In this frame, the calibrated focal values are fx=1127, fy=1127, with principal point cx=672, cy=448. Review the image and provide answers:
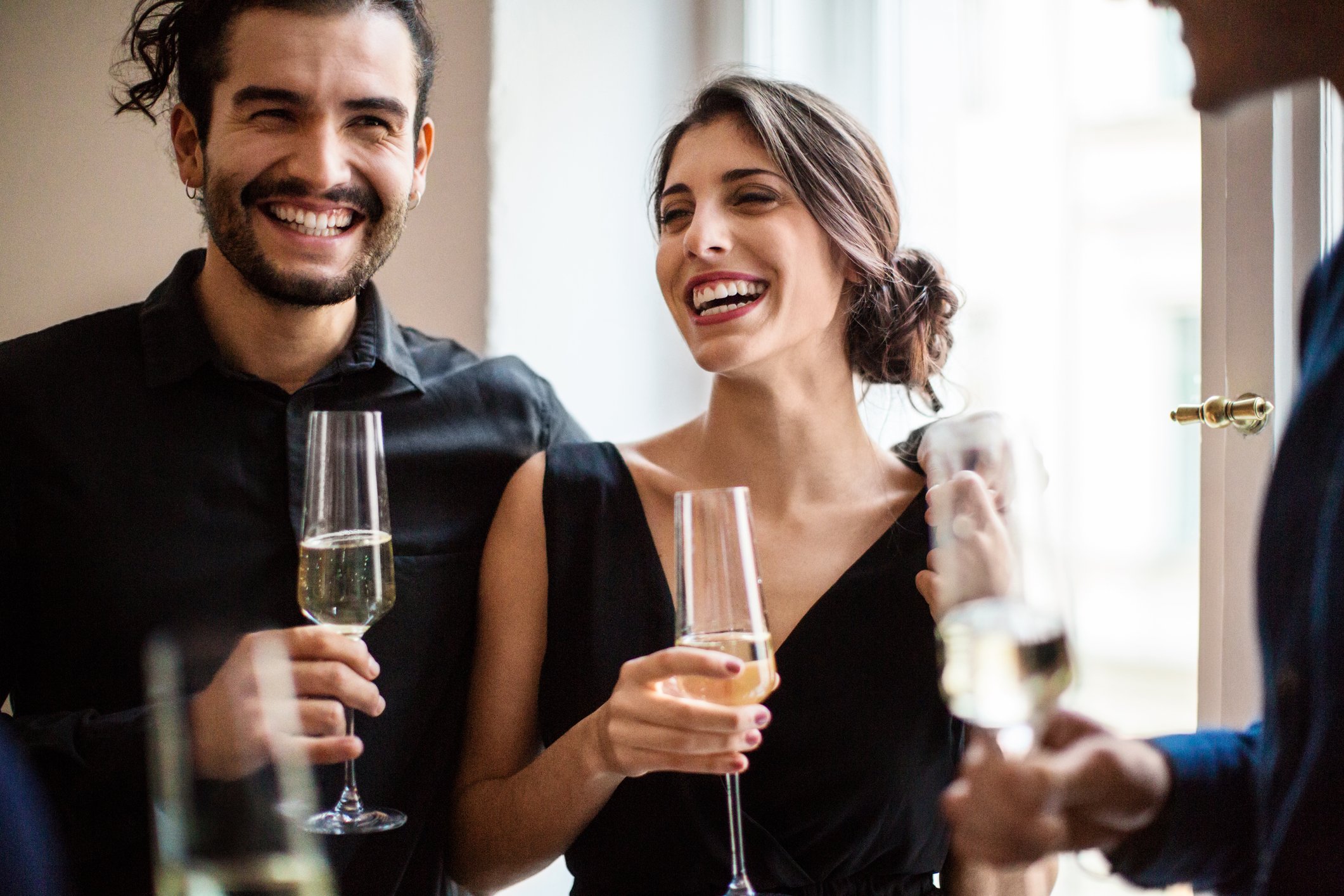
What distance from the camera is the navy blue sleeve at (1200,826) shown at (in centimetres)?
86

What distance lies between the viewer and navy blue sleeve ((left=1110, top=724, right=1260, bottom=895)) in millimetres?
855

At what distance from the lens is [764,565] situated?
1712mm

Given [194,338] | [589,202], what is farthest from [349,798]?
[589,202]

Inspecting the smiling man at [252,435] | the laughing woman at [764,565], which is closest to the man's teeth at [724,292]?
→ the laughing woman at [764,565]

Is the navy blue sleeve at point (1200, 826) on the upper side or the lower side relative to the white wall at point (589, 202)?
lower

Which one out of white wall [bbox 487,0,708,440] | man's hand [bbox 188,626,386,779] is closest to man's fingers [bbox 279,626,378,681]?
man's hand [bbox 188,626,386,779]

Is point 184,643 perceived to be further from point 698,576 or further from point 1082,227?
point 1082,227

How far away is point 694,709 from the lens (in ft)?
3.64

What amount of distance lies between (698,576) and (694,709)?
0.13 metres

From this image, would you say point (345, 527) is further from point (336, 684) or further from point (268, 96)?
point (268, 96)

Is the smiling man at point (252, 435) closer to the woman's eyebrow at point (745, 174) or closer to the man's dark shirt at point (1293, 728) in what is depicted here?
the woman's eyebrow at point (745, 174)

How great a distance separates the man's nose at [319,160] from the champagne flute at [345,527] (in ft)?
1.59

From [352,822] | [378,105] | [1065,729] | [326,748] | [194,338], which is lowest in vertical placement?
[352,822]

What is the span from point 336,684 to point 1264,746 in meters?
0.87
